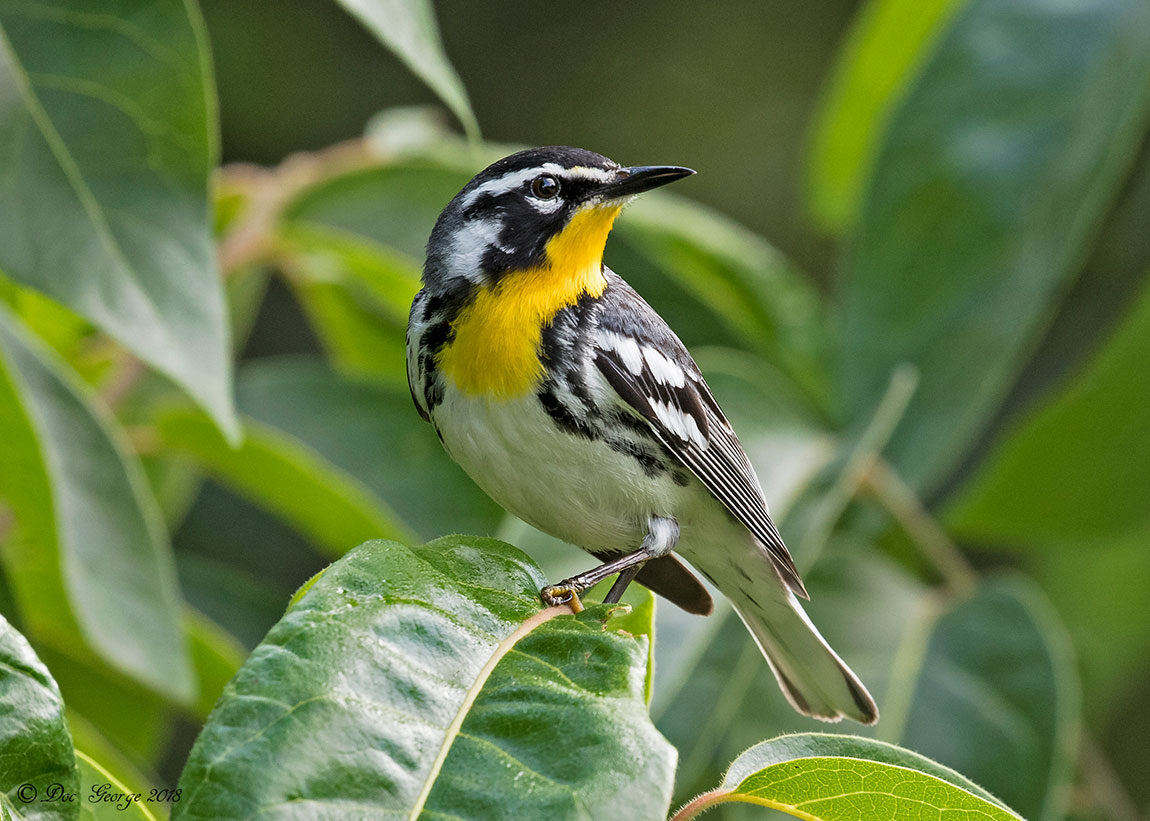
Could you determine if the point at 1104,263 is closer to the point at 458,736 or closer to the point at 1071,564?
the point at 1071,564

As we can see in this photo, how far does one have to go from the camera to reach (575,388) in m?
1.94

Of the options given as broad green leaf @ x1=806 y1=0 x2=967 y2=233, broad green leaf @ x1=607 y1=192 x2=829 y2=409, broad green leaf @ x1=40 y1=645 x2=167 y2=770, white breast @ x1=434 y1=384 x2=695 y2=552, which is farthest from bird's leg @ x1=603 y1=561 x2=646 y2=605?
broad green leaf @ x1=806 y1=0 x2=967 y2=233

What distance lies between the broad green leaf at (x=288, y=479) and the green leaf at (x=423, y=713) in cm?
132

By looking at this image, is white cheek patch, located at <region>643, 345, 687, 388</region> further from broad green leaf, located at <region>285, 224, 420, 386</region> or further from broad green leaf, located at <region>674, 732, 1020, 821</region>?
broad green leaf, located at <region>285, 224, 420, 386</region>

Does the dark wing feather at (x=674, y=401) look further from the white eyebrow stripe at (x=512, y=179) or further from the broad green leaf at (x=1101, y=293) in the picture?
the broad green leaf at (x=1101, y=293)

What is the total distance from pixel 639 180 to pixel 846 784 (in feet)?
3.38

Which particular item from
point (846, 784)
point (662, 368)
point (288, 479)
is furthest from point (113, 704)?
point (846, 784)

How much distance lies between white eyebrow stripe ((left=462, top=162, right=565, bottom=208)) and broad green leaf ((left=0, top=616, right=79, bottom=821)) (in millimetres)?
1116

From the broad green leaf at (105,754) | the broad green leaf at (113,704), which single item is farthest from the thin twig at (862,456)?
the broad green leaf at (113,704)

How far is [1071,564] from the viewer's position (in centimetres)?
442

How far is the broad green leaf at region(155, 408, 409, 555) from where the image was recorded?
8.89 ft

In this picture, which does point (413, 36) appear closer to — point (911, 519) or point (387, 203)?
point (387, 203)

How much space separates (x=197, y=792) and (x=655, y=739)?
43cm

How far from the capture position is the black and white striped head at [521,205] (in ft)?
6.73
